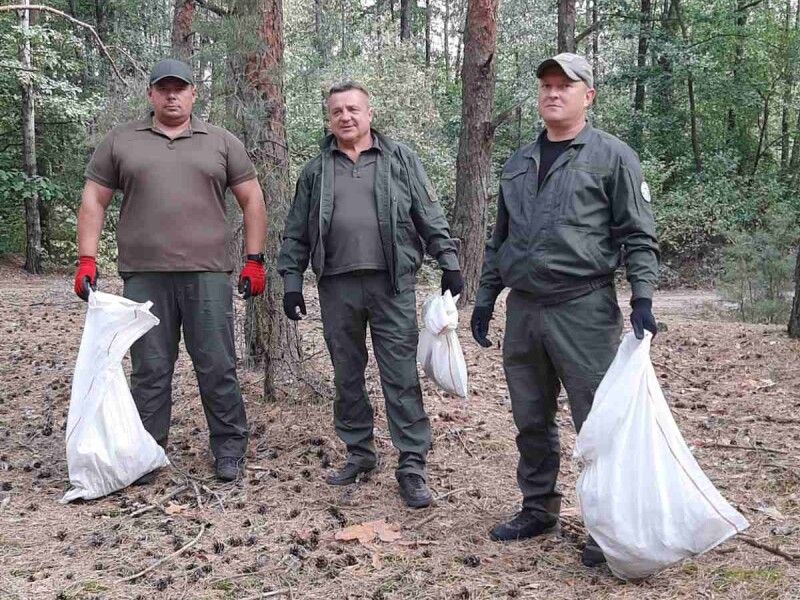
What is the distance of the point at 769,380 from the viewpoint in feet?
19.5

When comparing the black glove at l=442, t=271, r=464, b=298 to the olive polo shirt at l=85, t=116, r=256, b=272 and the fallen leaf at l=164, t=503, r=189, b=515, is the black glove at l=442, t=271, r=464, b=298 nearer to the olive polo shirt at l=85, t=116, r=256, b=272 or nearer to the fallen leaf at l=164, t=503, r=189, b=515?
the olive polo shirt at l=85, t=116, r=256, b=272

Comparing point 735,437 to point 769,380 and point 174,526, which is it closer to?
point 769,380

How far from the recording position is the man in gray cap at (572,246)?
9.46 ft

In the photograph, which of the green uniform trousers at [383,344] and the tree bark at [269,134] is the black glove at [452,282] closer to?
the green uniform trousers at [383,344]

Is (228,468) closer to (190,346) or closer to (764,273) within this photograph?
(190,346)

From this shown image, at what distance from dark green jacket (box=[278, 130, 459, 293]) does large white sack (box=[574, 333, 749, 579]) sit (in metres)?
1.16

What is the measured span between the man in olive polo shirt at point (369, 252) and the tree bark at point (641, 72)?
17800mm

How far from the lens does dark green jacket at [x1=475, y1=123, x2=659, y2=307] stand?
2871mm

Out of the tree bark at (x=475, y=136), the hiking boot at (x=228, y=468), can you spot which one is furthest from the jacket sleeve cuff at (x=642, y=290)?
the tree bark at (x=475, y=136)

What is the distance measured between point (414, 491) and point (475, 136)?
536 centimetres

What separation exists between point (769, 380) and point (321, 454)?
3646 millimetres

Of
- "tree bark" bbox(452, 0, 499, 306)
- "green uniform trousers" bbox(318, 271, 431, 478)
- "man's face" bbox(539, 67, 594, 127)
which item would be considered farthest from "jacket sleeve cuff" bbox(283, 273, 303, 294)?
"tree bark" bbox(452, 0, 499, 306)

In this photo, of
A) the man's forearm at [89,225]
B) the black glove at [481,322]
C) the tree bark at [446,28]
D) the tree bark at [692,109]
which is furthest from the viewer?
the tree bark at [446,28]

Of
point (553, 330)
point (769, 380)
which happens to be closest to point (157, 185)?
point (553, 330)
